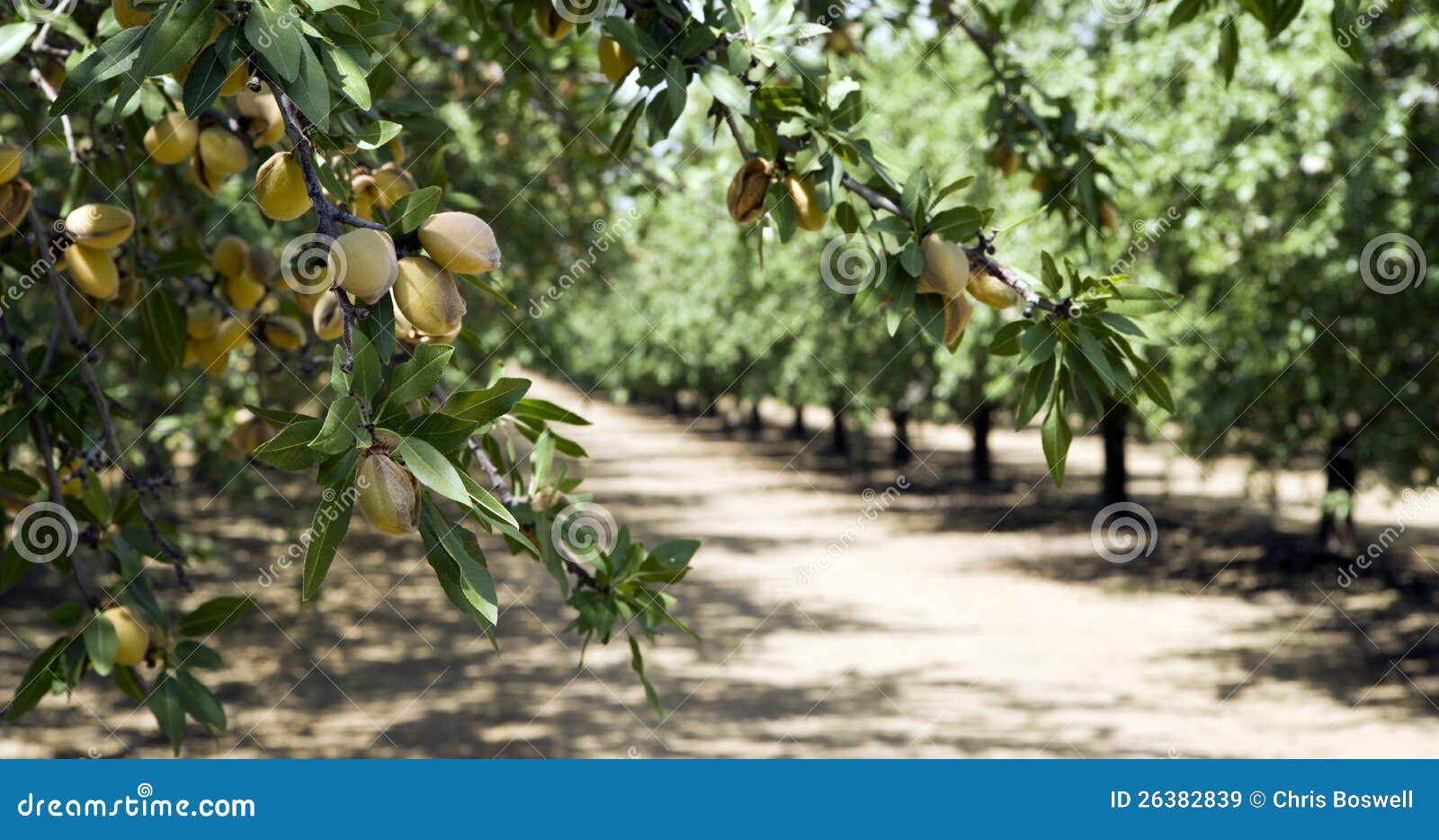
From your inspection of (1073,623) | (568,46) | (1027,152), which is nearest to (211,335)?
(1027,152)

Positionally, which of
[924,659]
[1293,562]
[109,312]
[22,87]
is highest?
[1293,562]

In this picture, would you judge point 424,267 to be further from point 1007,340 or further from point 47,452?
point 47,452

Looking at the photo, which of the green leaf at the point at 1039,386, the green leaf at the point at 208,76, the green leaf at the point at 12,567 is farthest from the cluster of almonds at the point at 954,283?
the green leaf at the point at 12,567

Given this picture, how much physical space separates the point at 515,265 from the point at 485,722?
129 inches

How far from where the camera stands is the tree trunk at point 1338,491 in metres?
8.59

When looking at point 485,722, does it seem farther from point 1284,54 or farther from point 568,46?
point 1284,54

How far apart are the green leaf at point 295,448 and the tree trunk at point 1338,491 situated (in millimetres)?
7875

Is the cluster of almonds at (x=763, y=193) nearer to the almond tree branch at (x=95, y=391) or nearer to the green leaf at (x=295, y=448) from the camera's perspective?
the green leaf at (x=295, y=448)

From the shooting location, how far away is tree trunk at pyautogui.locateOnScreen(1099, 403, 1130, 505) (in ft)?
40.0

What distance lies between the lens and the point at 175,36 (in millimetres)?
1232

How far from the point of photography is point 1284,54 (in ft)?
21.5

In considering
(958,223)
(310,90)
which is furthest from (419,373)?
(958,223)

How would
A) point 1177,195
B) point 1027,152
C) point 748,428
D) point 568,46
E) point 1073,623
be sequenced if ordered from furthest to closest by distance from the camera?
point 748,428, point 1073,623, point 1177,195, point 568,46, point 1027,152

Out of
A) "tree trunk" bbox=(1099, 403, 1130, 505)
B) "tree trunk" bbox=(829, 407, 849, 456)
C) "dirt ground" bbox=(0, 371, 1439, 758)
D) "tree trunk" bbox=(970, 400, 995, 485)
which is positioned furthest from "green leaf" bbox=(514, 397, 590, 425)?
"tree trunk" bbox=(829, 407, 849, 456)
